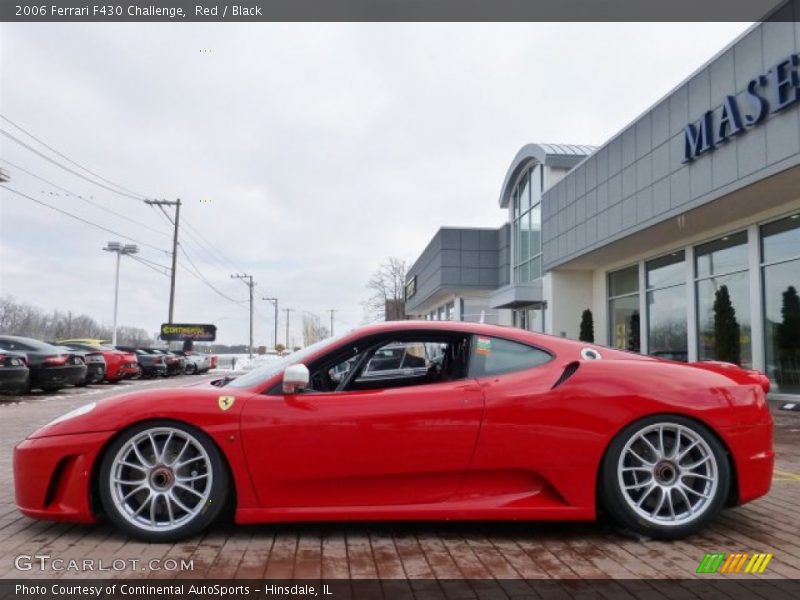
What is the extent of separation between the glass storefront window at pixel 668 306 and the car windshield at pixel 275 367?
1301 cm

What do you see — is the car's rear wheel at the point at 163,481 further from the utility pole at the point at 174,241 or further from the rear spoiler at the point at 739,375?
the utility pole at the point at 174,241

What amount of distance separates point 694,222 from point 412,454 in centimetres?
1259

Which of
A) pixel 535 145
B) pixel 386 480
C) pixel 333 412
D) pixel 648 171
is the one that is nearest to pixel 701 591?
pixel 386 480

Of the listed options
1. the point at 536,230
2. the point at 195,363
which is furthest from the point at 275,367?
the point at 195,363

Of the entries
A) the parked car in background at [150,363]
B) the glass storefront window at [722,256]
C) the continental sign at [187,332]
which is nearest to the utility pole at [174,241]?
the continental sign at [187,332]

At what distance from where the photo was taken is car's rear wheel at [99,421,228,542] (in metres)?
3.39

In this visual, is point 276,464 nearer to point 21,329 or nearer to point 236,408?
point 236,408

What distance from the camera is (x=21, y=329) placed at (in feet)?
219

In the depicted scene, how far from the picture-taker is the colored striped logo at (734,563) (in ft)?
10.1

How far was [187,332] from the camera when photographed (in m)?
44.9

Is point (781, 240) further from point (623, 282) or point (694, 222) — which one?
point (623, 282)

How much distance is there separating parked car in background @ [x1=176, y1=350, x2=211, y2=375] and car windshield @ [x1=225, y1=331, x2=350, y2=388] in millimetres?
25485

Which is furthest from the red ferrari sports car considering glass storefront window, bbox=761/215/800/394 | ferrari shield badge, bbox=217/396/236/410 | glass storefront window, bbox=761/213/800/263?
glass storefront window, bbox=761/213/800/263

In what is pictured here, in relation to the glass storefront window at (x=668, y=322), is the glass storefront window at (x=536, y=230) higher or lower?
higher
